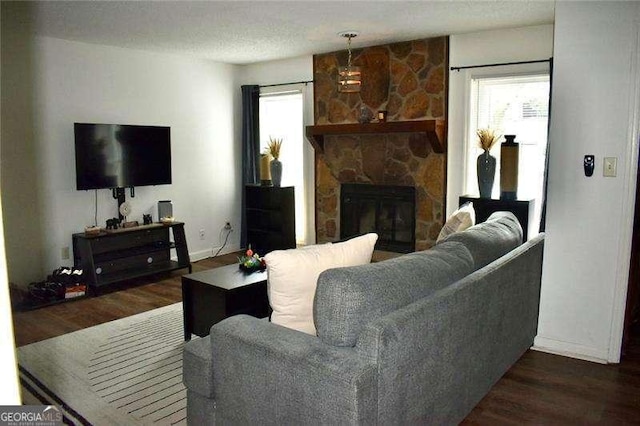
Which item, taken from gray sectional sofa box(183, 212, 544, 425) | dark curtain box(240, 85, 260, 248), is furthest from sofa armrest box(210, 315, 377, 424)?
dark curtain box(240, 85, 260, 248)

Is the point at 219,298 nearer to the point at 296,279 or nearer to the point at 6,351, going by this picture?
the point at 296,279

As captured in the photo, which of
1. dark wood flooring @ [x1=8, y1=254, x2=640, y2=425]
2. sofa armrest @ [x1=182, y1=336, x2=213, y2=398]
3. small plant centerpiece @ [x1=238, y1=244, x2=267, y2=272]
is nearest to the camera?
sofa armrest @ [x1=182, y1=336, x2=213, y2=398]

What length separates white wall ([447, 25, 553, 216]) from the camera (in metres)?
4.60

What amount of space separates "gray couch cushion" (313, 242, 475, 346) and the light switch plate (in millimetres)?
1647

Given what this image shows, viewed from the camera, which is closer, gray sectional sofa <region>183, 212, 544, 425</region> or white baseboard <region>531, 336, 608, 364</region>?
gray sectional sofa <region>183, 212, 544, 425</region>

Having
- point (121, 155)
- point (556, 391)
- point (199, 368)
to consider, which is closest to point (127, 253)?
point (121, 155)

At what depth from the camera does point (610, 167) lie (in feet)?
9.84

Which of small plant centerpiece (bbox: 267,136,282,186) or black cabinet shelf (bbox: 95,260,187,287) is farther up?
small plant centerpiece (bbox: 267,136,282,186)

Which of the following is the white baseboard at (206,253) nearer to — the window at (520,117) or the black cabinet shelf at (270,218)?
the black cabinet shelf at (270,218)

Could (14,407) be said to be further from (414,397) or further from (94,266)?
(94,266)

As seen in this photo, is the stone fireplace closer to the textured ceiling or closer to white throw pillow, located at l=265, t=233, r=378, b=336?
the textured ceiling

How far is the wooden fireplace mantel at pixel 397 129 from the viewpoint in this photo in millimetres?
5008

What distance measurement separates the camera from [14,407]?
542 mm

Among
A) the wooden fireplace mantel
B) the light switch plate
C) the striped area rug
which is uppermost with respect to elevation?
the wooden fireplace mantel
